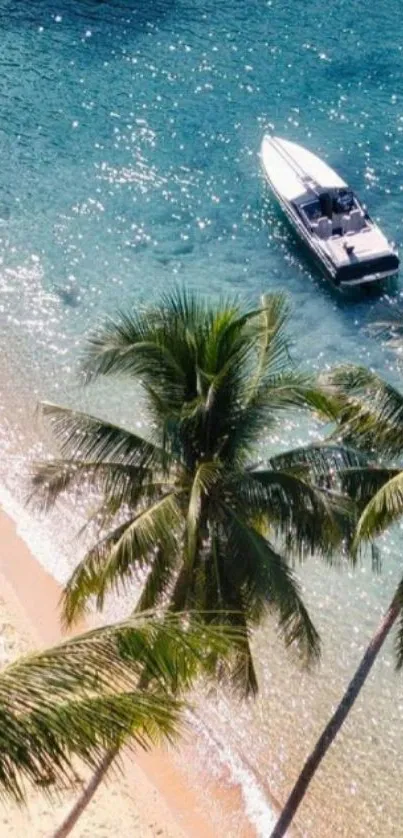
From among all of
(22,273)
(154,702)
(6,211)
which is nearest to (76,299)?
(22,273)

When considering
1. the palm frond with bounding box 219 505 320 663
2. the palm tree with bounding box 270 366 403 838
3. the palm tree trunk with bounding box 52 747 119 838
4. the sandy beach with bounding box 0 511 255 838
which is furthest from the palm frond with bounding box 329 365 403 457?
the sandy beach with bounding box 0 511 255 838

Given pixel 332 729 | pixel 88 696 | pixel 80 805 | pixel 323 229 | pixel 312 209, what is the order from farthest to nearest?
1. pixel 312 209
2. pixel 323 229
3. pixel 80 805
4. pixel 332 729
5. pixel 88 696

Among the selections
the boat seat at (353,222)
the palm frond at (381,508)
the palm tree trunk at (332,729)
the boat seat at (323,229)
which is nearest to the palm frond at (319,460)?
the palm frond at (381,508)

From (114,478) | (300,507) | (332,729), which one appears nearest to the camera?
(300,507)

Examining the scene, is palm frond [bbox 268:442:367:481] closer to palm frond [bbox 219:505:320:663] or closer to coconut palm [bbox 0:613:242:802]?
palm frond [bbox 219:505:320:663]

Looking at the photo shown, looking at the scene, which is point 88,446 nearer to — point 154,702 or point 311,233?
point 154,702

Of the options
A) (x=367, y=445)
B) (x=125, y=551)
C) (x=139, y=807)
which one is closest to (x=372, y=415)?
(x=367, y=445)

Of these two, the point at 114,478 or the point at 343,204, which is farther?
the point at 343,204

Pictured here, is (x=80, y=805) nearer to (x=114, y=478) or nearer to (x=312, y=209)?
(x=114, y=478)
